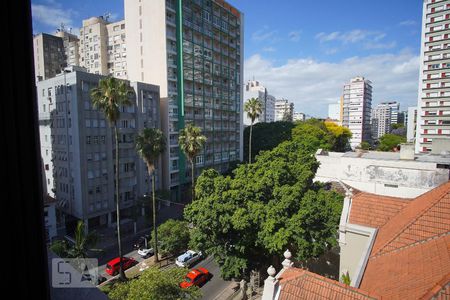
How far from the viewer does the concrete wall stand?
85.1 feet

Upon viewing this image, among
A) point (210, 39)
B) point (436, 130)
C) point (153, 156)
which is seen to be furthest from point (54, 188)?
point (436, 130)

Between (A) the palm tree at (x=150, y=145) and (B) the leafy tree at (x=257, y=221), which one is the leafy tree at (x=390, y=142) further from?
(A) the palm tree at (x=150, y=145)

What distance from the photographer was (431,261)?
1036cm

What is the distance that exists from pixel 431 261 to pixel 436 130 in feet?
180

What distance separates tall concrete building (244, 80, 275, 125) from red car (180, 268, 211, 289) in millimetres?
87935

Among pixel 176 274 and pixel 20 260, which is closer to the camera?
pixel 20 260

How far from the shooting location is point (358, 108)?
379ft

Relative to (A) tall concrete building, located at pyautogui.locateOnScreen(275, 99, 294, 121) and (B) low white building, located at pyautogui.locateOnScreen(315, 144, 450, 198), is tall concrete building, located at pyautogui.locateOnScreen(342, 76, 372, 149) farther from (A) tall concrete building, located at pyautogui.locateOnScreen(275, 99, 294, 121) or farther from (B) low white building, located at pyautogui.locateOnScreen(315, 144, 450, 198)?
(B) low white building, located at pyautogui.locateOnScreen(315, 144, 450, 198)

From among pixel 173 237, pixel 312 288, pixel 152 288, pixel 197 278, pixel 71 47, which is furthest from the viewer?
pixel 71 47

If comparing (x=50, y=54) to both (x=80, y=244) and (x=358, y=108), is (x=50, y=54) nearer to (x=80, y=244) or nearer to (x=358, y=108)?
(x=80, y=244)

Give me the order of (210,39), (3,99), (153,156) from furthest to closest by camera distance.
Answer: (210,39) → (153,156) → (3,99)

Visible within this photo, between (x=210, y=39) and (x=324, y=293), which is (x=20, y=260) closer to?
(x=324, y=293)

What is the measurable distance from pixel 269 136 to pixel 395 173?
30765 mm

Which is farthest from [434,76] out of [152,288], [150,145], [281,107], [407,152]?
[281,107]
